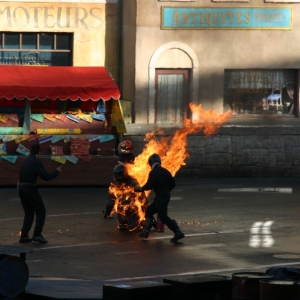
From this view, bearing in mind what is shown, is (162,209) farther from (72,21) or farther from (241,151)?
(72,21)

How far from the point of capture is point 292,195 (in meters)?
22.9

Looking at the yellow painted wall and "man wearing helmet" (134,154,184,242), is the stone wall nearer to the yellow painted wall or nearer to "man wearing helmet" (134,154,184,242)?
the yellow painted wall

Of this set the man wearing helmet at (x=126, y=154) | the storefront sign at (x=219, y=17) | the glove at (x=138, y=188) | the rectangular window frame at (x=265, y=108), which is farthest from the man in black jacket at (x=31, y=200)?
the rectangular window frame at (x=265, y=108)

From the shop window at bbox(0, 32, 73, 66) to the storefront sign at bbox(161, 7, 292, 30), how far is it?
Result: 3.32 m

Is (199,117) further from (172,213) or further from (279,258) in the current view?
(279,258)

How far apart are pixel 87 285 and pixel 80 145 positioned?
13.4m

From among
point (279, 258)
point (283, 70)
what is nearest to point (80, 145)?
point (283, 70)

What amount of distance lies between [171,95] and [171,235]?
36.8 feet

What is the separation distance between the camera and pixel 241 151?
2748 cm

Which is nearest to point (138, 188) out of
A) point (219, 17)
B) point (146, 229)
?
point (146, 229)

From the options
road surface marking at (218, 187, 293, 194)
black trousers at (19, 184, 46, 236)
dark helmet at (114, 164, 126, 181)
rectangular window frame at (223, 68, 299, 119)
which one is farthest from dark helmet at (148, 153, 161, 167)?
rectangular window frame at (223, 68, 299, 119)

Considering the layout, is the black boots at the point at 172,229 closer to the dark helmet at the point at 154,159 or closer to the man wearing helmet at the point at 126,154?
the dark helmet at the point at 154,159

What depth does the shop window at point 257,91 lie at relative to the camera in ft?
92.0

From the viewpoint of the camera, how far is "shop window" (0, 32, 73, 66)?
28.3 metres
